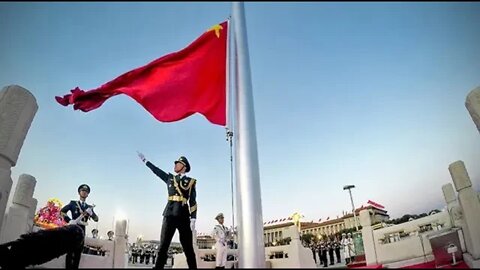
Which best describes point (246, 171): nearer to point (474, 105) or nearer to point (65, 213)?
point (65, 213)

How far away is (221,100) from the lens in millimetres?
5242

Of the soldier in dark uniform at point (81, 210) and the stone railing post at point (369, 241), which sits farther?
the stone railing post at point (369, 241)

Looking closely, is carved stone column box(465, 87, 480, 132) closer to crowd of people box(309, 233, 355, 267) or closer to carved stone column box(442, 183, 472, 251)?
carved stone column box(442, 183, 472, 251)

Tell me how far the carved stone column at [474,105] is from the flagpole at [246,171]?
4408 mm

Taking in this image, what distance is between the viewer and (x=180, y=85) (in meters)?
5.62

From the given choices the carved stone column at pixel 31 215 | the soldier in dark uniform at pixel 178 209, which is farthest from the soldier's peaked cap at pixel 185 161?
the carved stone column at pixel 31 215

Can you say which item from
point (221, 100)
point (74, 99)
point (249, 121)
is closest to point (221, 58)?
point (221, 100)

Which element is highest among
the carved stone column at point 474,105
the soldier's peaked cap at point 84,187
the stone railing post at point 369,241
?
the carved stone column at point 474,105

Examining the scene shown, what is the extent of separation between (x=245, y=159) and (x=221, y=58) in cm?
227

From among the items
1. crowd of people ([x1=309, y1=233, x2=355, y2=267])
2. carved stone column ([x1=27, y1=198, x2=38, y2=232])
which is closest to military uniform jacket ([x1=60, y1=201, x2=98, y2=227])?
carved stone column ([x1=27, y1=198, x2=38, y2=232])

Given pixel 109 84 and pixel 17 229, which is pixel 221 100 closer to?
pixel 109 84

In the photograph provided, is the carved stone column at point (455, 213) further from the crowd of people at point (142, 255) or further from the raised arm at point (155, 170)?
the crowd of people at point (142, 255)

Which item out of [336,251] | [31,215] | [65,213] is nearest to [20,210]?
[31,215]

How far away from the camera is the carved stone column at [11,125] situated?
16.1 ft
